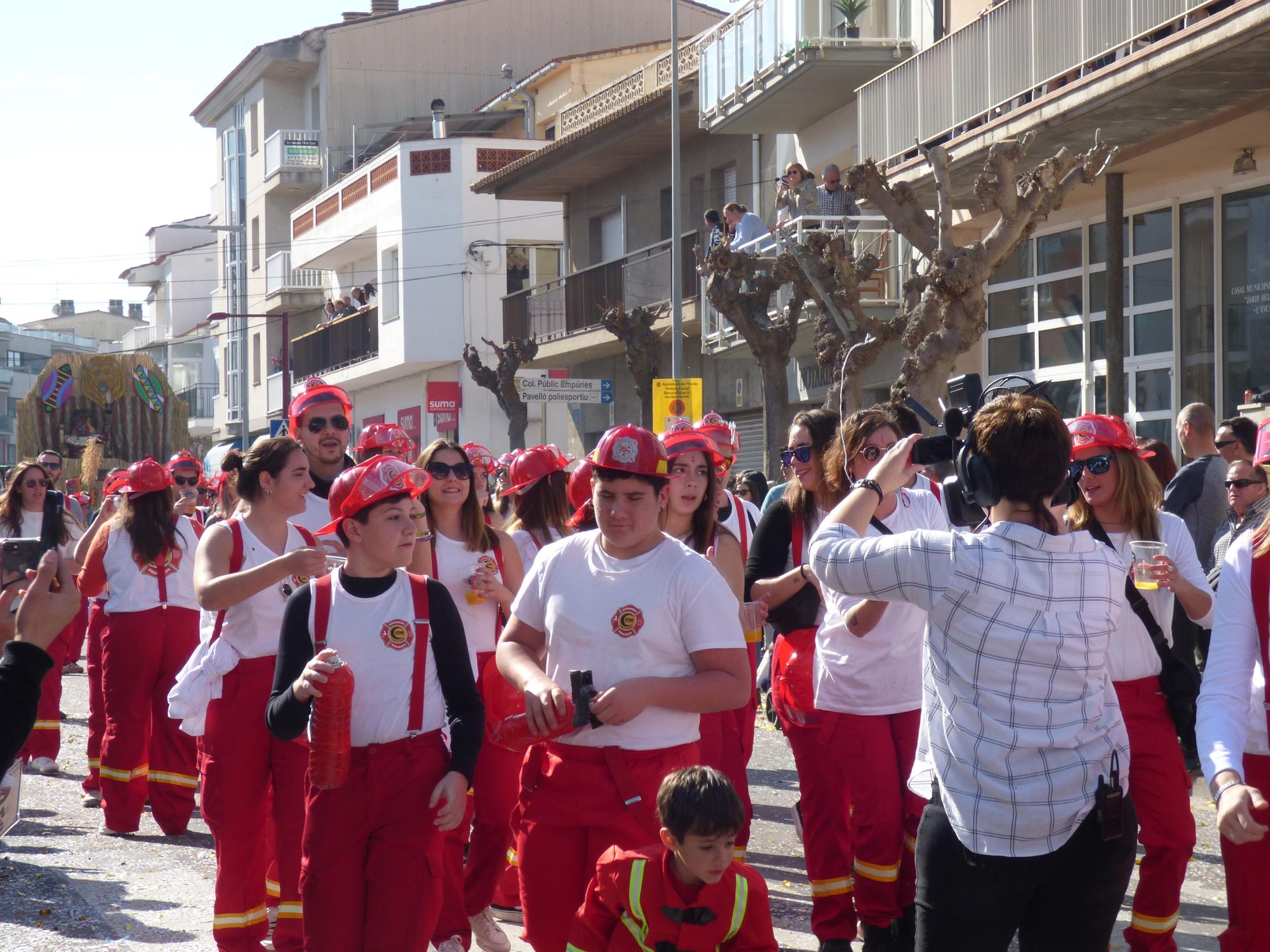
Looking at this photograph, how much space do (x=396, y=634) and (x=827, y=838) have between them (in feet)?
6.44

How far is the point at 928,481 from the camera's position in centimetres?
629

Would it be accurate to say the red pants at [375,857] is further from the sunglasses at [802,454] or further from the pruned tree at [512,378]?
the pruned tree at [512,378]

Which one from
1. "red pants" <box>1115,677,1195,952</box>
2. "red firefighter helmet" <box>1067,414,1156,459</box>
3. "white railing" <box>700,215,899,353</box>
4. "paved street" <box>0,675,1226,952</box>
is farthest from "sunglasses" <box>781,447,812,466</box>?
"white railing" <box>700,215,899,353</box>

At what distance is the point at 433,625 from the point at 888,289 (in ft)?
55.6

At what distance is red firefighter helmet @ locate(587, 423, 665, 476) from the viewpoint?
4.39 metres

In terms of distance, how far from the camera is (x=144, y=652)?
868 centimetres

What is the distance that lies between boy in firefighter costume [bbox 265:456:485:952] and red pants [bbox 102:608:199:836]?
13.6ft

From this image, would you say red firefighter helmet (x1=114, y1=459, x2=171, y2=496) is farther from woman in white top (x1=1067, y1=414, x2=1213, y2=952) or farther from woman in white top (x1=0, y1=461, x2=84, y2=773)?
woman in white top (x1=1067, y1=414, x2=1213, y2=952)

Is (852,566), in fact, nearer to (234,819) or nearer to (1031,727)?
(1031,727)

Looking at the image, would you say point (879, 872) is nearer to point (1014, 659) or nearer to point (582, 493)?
point (582, 493)

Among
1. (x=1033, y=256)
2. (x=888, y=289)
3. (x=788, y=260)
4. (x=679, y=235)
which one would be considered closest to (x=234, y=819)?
(x=788, y=260)

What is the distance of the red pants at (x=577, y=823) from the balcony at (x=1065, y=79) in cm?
968

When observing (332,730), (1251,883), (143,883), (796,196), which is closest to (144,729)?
Answer: (143,883)

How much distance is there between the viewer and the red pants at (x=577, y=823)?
4.29 m
